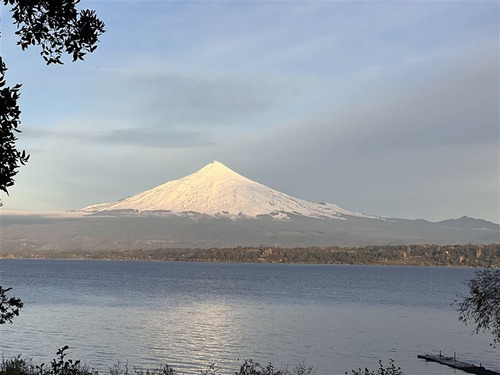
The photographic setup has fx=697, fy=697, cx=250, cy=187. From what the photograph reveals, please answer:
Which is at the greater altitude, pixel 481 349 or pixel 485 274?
pixel 485 274

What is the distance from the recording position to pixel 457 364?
53.2 m

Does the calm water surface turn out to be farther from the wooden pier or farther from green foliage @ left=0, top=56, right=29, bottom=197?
green foliage @ left=0, top=56, right=29, bottom=197

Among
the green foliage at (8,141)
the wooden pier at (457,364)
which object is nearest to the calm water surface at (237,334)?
the wooden pier at (457,364)

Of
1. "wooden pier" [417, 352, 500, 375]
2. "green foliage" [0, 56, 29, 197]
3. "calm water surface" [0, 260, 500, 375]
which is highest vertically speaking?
"green foliage" [0, 56, 29, 197]

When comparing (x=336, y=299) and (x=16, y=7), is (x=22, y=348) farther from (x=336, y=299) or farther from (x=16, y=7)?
(x=336, y=299)

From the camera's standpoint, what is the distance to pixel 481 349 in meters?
63.8

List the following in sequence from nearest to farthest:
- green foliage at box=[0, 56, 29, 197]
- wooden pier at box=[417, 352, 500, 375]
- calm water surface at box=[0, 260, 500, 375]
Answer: green foliage at box=[0, 56, 29, 197] → wooden pier at box=[417, 352, 500, 375] → calm water surface at box=[0, 260, 500, 375]

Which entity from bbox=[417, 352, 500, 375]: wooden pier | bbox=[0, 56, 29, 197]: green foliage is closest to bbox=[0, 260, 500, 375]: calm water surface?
bbox=[417, 352, 500, 375]: wooden pier

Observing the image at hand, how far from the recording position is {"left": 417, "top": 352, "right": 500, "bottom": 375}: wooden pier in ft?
162

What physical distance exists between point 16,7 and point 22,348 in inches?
1828

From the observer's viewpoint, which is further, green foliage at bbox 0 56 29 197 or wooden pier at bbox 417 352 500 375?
wooden pier at bbox 417 352 500 375

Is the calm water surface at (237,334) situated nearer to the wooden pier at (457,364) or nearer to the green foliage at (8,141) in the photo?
the wooden pier at (457,364)

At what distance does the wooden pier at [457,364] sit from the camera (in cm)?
4947

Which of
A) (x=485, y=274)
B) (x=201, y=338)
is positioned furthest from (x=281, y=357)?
(x=485, y=274)
